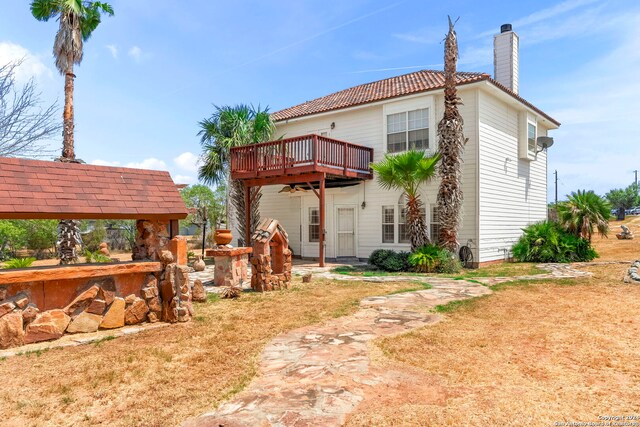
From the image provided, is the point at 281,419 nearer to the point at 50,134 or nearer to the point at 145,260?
the point at 145,260

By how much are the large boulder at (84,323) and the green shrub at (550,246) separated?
14.7 meters

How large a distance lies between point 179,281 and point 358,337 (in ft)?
9.87

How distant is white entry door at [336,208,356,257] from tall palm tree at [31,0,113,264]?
10347 mm

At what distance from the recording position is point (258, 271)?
9.48m

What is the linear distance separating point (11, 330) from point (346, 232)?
1302 cm

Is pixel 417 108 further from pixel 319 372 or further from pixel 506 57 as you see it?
pixel 319 372

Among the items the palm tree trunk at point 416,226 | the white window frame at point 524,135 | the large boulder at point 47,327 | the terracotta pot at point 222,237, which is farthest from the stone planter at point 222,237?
the white window frame at point 524,135

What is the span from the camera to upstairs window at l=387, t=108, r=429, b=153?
50.3 feet

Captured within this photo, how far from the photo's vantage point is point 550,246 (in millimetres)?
15016

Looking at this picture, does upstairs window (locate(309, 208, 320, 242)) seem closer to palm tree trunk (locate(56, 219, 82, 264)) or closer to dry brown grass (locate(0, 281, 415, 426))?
palm tree trunk (locate(56, 219, 82, 264))

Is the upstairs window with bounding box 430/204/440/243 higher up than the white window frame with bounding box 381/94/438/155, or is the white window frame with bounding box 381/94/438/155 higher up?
the white window frame with bounding box 381/94/438/155

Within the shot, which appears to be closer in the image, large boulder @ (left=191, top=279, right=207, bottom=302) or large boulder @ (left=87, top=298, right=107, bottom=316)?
large boulder @ (left=87, top=298, right=107, bottom=316)

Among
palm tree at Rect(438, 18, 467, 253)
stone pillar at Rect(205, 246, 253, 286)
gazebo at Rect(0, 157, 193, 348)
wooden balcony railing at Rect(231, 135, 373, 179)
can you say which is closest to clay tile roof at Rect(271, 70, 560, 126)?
palm tree at Rect(438, 18, 467, 253)

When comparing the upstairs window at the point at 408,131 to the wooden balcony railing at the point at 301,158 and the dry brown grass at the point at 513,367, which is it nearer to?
the wooden balcony railing at the point at 301,158
